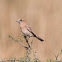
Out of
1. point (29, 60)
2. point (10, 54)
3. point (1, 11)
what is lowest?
point (29, 60)

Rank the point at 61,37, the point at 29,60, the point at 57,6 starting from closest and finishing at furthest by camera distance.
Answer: the point at 29,60 < the point at 61,37 < the point at 57,6

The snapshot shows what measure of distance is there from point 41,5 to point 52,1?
232 mm

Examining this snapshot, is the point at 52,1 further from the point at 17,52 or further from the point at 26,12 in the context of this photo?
the point at 17,52

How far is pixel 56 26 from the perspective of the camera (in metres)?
5.38

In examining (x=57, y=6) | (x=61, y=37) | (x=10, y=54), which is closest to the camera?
(x=10, y=54)

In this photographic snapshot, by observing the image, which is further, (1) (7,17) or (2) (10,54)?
(1) (7,17)

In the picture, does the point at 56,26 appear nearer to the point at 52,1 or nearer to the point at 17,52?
the point at 52,1

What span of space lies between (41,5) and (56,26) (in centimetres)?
41

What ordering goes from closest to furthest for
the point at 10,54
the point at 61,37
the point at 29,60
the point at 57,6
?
the point at 29,60 < the point at 10,54 < the point at 61,37 < the point at 57,6

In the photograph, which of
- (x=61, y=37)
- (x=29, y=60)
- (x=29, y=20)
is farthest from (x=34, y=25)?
(x=29, y=60)

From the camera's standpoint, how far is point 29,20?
526 cm

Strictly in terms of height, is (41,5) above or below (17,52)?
above

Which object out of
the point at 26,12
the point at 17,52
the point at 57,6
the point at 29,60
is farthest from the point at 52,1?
the point at 29,60

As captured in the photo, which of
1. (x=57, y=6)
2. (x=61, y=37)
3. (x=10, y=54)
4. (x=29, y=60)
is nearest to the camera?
(x=29, y=60)
